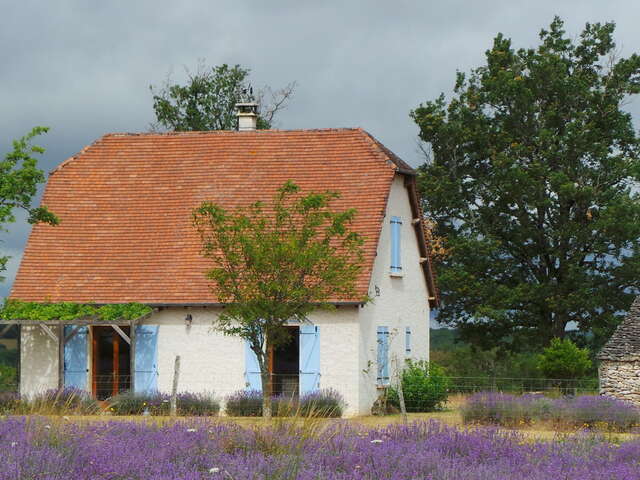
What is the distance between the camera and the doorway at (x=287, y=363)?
26.2 m

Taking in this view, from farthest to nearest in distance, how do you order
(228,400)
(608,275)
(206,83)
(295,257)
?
(206,83), (608,275), (228,400), (295,257)

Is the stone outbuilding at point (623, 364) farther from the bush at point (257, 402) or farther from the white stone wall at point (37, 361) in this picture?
the white stone wall at point (37, 361)

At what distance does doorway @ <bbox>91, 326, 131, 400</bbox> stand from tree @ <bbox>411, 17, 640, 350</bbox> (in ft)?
45.7

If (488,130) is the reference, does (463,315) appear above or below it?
below

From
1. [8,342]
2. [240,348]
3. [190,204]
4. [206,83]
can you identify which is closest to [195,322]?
[240,348]

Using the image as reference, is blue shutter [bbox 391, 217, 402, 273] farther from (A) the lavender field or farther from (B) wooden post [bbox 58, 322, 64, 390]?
(A) the lavender field

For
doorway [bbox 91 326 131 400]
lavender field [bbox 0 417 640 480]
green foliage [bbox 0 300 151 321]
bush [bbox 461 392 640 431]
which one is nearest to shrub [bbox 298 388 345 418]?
bush [bbox 461 392 640 431]

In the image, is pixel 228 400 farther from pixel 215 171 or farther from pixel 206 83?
pixel 206 83

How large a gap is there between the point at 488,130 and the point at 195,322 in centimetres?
1608

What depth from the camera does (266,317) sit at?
22.3m

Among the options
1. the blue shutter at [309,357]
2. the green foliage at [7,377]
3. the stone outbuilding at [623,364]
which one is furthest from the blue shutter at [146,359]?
the stone outbuilding at [623,364]

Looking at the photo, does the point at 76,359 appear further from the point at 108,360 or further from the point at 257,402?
the point at 257,402

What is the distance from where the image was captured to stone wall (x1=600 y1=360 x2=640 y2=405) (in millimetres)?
28766

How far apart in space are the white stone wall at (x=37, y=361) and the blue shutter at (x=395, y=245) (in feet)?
27.9
